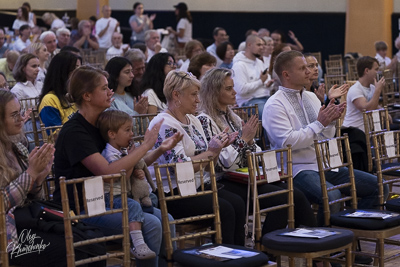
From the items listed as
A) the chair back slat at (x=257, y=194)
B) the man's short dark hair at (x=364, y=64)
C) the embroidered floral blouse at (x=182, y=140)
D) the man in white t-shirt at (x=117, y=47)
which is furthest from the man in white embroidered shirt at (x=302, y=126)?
the man in white t-shirt at (x=117, y=47)

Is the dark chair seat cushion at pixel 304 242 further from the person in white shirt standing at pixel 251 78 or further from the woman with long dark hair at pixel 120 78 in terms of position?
the person in white shirt standing at pixel 251 78

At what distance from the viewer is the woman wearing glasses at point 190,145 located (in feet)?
12.4

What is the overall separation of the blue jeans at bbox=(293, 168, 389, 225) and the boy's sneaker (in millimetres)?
1313

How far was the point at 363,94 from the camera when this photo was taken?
6.41 m

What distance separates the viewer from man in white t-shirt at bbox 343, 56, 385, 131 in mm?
6242

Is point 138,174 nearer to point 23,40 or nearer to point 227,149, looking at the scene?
point 227,149

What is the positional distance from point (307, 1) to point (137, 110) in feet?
36.9

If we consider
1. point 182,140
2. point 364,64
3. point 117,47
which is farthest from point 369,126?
point 117,47

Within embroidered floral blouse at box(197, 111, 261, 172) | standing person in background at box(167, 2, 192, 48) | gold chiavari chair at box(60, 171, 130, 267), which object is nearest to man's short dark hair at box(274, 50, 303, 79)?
embroidered floral blouse at box(197, 111, 261, 172)

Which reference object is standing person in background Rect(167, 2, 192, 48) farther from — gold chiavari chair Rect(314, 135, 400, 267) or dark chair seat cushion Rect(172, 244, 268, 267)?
dark chair seat cushion Rect(172, 244, 268, 267)

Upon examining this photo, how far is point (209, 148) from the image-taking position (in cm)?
392

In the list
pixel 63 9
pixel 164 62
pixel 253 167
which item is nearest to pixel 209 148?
pixel 253 167

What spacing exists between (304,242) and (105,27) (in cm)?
1119

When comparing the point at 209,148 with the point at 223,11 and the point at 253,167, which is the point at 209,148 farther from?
the point at 223,11
